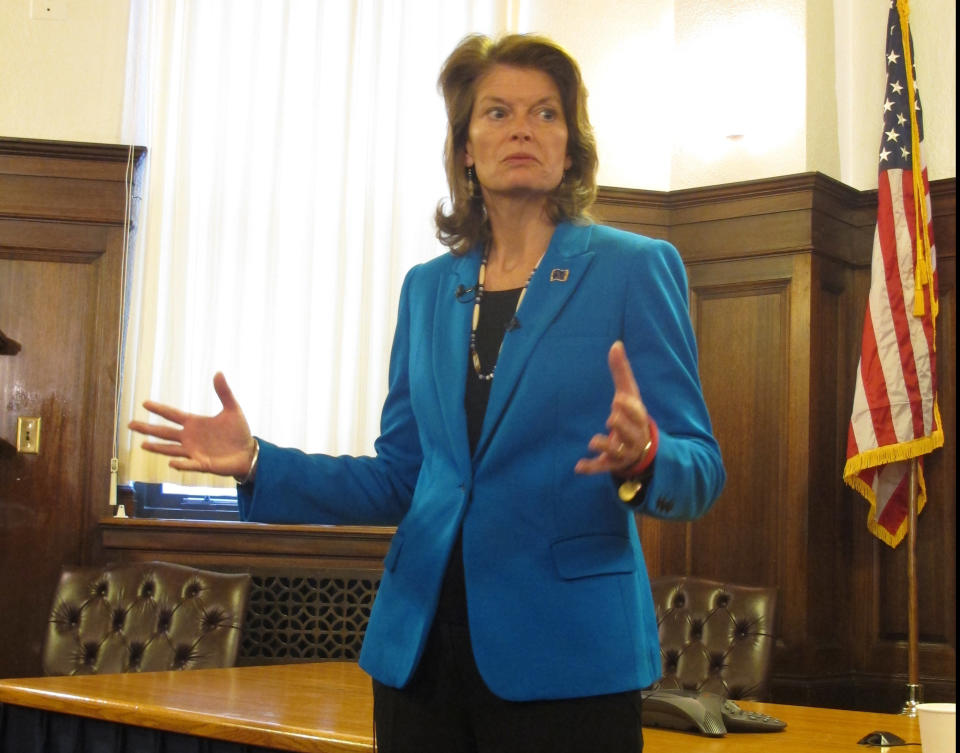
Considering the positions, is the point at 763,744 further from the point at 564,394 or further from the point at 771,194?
the point at 771,194

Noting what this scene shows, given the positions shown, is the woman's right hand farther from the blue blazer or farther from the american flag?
the american flag

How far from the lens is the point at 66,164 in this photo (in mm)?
4973

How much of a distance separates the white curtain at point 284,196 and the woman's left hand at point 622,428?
12.0ft

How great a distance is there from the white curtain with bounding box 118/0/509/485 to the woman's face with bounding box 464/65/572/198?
3233 mm

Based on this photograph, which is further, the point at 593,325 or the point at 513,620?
the point at 593,325

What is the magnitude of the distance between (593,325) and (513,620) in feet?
1.25

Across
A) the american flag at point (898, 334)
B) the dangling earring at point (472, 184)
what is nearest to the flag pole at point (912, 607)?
the american flag at point (898, 334)

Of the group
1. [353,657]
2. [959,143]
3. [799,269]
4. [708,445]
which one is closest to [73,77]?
[353,657]

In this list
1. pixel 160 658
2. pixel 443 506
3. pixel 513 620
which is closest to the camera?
pixel 513 620

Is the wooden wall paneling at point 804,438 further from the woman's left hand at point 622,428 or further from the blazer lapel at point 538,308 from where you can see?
the woman's left hand at point 622,428

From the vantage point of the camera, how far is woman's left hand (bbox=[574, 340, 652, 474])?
1269 mm

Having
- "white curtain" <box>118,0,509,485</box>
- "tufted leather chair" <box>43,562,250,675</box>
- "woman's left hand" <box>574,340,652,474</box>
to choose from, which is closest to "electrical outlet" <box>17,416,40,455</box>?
"white curtain" <box>118,0,509,485</box>

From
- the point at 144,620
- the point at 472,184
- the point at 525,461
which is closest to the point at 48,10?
the point at 144,620

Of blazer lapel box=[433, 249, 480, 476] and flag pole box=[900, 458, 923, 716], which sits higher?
blazer lapel box=[433, 249, 480, 476]
